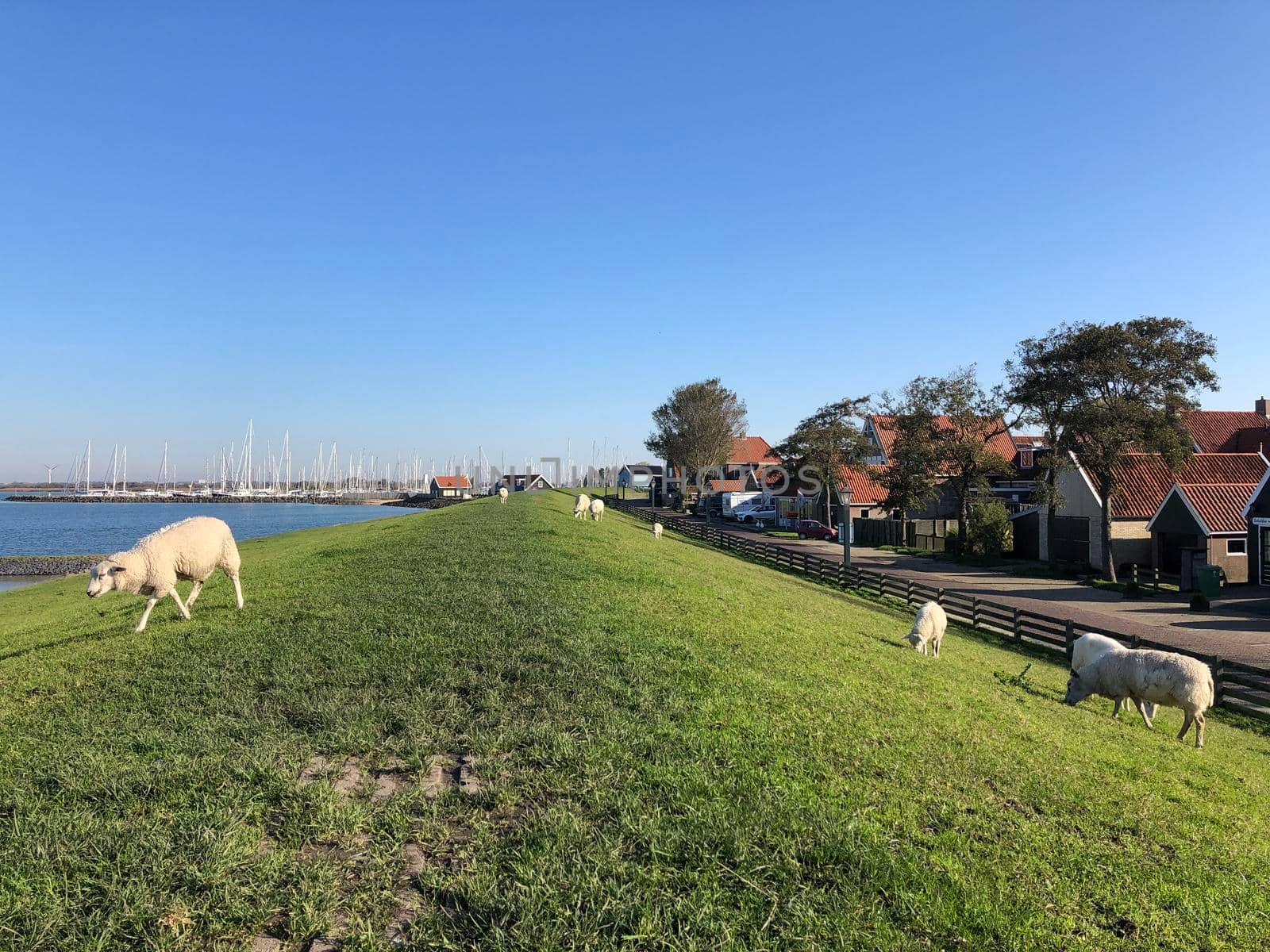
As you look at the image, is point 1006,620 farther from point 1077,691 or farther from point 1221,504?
point 1221,504

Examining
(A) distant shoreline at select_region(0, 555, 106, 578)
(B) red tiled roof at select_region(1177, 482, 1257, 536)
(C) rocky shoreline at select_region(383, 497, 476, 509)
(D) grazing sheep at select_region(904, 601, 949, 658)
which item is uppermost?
(B) red tiled roof at select_region(1177, 482, 1257, 536)

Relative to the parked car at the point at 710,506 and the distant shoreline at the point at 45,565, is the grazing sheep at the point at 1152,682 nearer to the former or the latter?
the distant shoreline at the point at 45,565

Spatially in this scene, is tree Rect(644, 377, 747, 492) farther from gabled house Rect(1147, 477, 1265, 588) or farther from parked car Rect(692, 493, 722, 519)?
gabled house Rect(1147, 477, 1265, 588)

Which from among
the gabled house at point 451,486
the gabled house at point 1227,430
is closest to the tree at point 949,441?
the gabled house at point 1227,430

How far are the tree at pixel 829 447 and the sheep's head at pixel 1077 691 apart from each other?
42289 mm

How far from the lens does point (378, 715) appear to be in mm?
7336

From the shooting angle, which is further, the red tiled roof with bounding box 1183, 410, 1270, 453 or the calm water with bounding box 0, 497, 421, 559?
the calm water with bounding box 0, 497, 421, 559

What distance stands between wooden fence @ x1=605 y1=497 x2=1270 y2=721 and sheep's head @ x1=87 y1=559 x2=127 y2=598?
20.4 m

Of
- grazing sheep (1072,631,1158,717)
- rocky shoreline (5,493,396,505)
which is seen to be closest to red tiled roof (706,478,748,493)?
grazing sheep (1072,631,1158,717)

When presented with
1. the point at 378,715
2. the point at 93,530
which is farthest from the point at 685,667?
the point at 93,530

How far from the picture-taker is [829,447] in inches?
2116

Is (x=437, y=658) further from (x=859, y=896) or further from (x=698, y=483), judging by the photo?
(x=698, y=483)

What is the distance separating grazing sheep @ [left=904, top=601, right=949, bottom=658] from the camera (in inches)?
603

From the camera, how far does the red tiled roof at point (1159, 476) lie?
122ft
